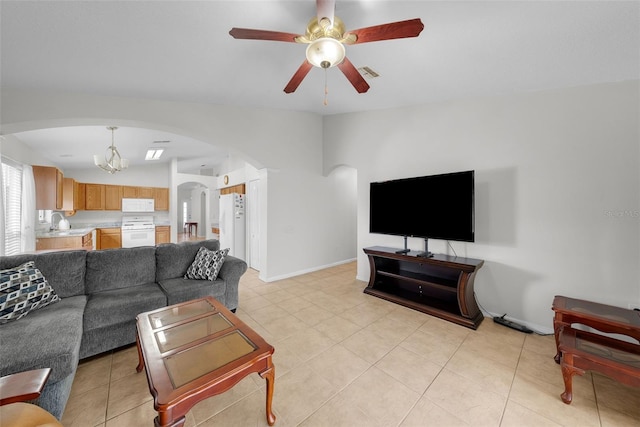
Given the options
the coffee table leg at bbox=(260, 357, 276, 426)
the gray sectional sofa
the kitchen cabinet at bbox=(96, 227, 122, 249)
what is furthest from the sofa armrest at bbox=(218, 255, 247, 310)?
the kitchen cabinet at bbox=(96, 227, 122, 249)

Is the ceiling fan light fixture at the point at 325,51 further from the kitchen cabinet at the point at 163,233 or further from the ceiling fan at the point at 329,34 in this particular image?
the kitchen cabinet at the point at 163,233

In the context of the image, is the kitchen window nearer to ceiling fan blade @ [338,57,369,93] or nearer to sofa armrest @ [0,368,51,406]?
sofa armrest @ [0,368,51,406]

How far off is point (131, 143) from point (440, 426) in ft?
21.6

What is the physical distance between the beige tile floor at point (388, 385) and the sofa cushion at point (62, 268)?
2.49ft

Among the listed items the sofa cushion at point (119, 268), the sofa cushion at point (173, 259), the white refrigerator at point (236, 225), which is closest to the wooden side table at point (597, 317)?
the sofa cushion at point (173, 259)

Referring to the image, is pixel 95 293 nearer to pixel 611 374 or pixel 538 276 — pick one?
pixel 611 374

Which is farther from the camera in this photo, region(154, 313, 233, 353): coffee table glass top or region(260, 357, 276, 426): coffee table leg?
region(154, 313, 233, 353): coffee table glass top

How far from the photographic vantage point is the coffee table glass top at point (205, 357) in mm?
1319

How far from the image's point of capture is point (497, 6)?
64.7 inches

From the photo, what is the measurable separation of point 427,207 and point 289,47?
2388 mm

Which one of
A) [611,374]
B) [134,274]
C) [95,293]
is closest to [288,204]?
[134,274]

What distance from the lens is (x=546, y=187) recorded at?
8.45ft

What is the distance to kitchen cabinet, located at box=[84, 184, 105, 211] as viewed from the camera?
21.7 ft

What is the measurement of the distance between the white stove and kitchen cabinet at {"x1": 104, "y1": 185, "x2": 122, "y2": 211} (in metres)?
0.46
